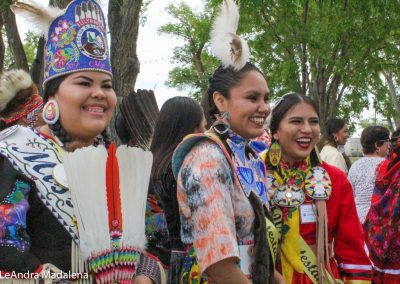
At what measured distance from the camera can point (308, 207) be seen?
3252 mm

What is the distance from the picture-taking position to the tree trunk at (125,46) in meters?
6.87

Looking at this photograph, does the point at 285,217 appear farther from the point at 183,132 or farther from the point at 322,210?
the point at 183,132

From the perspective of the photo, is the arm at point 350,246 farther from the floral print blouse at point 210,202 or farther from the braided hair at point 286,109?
the floral print blouse at point 210,202

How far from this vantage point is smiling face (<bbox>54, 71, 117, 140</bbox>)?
227 cm

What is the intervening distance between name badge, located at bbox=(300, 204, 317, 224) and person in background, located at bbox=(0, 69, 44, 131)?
176 cm

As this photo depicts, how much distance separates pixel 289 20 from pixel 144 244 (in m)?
9.40

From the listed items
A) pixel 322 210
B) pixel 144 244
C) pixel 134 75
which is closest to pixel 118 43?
pixel 134 75

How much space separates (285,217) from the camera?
323 centimetres

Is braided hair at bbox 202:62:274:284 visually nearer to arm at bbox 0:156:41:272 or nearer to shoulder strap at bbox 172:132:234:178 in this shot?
shoulder strap at bbox 172:132:234:178

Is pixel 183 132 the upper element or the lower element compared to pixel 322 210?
upper

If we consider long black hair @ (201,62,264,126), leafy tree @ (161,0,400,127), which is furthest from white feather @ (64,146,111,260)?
leafy tree @ (161,0,400,127)

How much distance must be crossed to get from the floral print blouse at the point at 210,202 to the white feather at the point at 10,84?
1.61 meters

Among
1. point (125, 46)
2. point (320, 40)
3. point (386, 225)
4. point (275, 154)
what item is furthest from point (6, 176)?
point (320, 40)

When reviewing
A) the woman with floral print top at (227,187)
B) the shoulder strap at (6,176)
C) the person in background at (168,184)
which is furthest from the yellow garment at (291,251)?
the shoulder strap at (6,176)
